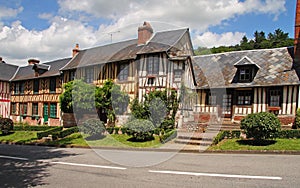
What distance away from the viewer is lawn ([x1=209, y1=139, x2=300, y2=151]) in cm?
1002

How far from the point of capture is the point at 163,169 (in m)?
7.07

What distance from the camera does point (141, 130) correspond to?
1284 cm

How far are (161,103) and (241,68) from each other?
5312mm

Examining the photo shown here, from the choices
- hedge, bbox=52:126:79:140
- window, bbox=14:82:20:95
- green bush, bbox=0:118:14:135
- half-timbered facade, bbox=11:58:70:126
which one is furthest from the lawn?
window, bbox=14:82:20:95

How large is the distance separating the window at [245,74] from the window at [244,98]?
2.42ft

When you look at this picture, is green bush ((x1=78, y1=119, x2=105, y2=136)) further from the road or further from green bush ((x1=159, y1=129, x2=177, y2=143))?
the road

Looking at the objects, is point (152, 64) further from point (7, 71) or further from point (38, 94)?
point (7, 71)

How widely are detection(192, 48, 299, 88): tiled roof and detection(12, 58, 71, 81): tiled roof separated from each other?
11626mm

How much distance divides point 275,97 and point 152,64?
6.82 metres

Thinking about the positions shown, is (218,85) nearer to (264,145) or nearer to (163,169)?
(264,145)

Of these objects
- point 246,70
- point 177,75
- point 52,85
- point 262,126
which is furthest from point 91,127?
point 52,85

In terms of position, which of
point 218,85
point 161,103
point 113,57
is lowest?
point 161,103

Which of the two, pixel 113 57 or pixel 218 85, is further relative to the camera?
pixel 113 57

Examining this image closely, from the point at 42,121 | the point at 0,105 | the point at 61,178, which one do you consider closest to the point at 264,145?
the point at 61,178
